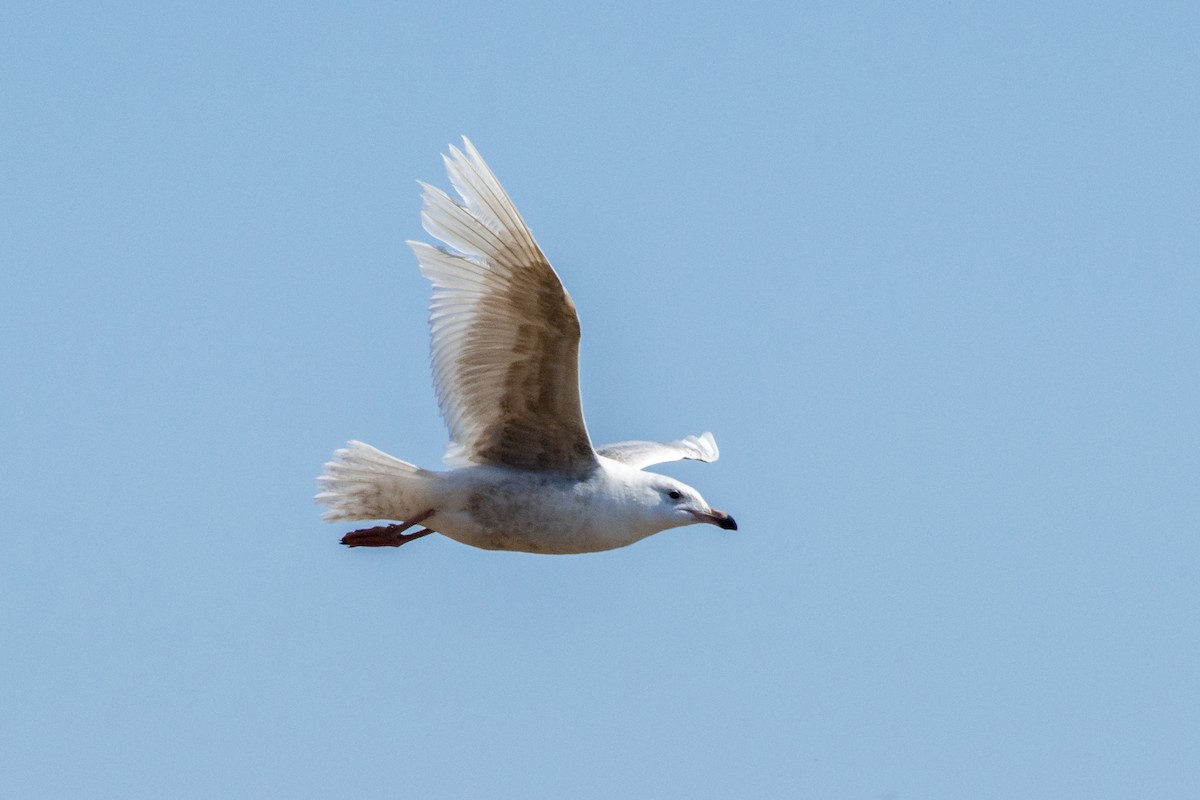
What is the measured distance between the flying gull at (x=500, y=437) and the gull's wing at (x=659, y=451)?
5.90ft

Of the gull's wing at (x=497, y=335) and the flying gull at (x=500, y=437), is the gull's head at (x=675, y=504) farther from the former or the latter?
the gull's wing at (x=497, y=335)

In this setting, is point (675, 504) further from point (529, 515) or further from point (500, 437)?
point (500, 437)

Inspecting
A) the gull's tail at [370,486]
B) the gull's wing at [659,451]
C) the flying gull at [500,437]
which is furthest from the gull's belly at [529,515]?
the gull's wing at [659,451]

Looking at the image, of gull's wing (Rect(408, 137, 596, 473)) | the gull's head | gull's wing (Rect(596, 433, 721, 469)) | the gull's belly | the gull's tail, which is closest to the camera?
gull's wing (Rect(408, 137, 596, 473))

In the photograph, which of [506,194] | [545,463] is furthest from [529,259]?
[545,463]

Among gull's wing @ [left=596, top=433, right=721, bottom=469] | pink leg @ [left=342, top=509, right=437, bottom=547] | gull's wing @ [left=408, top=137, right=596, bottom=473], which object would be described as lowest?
pink leg @ [left=342, top=509, right=437, bottom=547]

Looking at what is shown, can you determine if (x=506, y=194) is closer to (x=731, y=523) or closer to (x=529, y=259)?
(x=529, y=259)

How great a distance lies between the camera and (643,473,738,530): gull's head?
Result: 16016mm

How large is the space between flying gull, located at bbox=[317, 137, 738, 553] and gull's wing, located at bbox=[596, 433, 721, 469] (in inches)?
70.8

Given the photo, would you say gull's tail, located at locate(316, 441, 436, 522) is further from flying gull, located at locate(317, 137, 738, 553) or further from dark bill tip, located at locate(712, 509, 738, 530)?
dark bill tip, located at locate(712, 509, 738, 530)

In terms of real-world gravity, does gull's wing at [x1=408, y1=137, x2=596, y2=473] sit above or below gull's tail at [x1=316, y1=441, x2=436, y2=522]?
above

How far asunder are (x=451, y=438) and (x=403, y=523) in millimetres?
709

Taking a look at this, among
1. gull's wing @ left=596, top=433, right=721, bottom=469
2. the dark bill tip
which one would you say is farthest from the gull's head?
gull's wing @ left=596, top=433, right=721, bottom=469

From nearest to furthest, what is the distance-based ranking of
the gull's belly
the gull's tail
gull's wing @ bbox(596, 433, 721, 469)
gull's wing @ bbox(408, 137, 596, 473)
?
gull's wing @ bbox(408, 137, 596, 473) → the gull's belly → the gull's tail → gull's wing @ bbox(596, 433, 721, 469)
